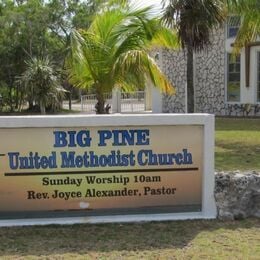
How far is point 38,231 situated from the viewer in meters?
5.68

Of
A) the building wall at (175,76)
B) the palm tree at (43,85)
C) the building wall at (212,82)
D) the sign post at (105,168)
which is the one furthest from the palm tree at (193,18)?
the building wall at (175,76)

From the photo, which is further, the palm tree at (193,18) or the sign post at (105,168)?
the palm tree at (193,18)

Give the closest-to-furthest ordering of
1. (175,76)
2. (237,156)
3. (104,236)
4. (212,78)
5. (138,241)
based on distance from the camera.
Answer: (138,241)
(104,236)
(237,156)
(212,78)
(175,76)

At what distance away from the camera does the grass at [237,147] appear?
9302 mm

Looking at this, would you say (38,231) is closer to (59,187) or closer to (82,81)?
(59,187)

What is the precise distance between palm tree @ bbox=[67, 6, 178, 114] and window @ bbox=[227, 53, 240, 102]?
40.5 ft

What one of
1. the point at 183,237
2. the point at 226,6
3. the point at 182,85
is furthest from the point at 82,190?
the point at 182,85

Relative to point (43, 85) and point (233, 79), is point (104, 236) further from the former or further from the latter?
point (233, 79)

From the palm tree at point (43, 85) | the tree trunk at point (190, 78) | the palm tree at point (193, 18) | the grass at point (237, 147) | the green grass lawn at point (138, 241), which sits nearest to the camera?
the green grass lawn at point (138, 241)

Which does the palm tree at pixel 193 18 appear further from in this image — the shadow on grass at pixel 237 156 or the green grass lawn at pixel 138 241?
the green grass lawn at pixel 138 241

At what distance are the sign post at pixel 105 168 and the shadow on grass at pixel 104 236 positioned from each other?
0.19 meters

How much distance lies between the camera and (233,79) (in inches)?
922

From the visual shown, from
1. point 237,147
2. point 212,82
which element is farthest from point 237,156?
point 212,82

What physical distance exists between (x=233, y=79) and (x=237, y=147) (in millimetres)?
11918
